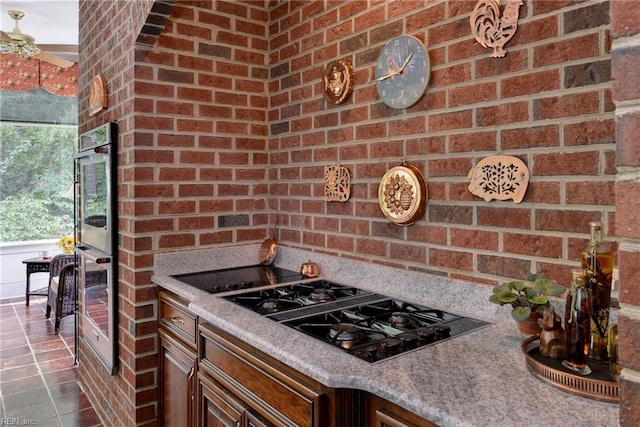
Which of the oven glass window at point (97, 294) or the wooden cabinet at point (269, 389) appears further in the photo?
the oven glass window at point (97, 294)

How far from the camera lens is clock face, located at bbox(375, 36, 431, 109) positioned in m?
1.61

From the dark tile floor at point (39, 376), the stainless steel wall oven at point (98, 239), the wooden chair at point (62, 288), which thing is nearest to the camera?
the stainless steel wall oven at point (98, 239)

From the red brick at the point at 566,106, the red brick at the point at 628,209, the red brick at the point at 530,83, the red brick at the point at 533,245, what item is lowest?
the red brick at the point at 533,245

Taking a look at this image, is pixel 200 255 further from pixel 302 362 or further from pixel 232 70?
pixel 302 362

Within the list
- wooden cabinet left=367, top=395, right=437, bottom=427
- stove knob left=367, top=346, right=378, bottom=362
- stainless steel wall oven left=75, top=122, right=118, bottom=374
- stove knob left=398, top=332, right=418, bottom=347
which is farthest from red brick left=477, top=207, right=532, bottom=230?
stainless steel wall oven left=75, top=122, right=118, bottom=374

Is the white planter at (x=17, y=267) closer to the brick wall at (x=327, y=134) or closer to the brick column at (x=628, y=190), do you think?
the brick wall at (x=327, y=134)

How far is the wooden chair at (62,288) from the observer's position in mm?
3961

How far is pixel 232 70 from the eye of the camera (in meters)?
2.31

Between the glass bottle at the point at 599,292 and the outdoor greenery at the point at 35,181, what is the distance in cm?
648

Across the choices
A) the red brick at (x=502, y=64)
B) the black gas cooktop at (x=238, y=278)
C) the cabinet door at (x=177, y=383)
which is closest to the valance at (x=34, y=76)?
the black gas cooktop at (x=238, y=278)

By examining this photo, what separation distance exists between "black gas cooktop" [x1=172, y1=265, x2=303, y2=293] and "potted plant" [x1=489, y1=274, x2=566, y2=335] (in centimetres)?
108

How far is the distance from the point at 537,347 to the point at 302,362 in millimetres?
577

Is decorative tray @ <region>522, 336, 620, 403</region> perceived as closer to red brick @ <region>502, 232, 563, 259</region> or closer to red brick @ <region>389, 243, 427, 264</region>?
red brick @ <region>502, 232, 563, 259</region>

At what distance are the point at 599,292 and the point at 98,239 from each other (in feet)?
8.00
